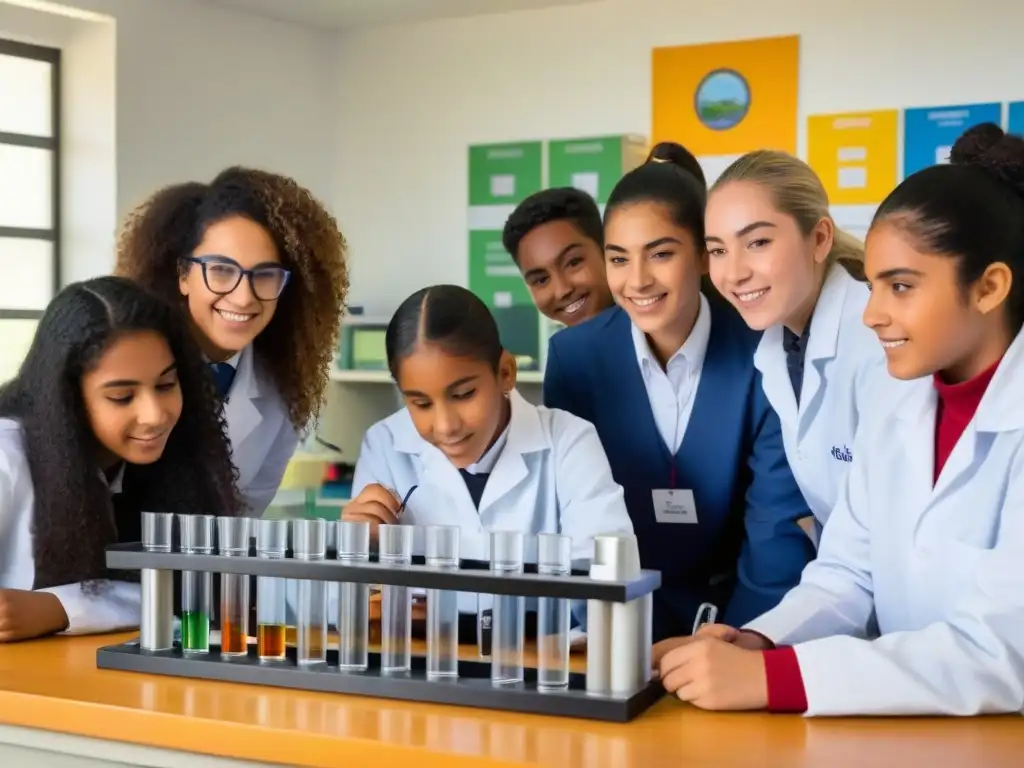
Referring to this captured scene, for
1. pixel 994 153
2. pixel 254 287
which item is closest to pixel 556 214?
pixel 254 287

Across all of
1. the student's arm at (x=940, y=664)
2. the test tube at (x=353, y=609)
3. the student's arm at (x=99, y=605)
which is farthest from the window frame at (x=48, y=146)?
the student's arm at (x=940, y=664)

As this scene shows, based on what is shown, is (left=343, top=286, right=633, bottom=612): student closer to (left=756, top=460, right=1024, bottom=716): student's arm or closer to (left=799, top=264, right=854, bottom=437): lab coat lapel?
(left=799, top=264, right=854, bottom=437): lab coat lapel

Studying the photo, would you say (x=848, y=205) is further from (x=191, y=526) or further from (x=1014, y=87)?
(x=191, y=526)

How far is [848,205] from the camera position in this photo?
4785mm

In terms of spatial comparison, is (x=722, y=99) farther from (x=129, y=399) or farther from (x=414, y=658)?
(x=414, y=658)

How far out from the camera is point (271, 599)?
1.43m

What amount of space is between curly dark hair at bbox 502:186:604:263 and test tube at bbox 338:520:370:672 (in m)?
1.34

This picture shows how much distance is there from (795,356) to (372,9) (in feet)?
13.2

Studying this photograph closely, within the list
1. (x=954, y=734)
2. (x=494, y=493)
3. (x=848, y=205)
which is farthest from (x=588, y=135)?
(x=954, y=734)

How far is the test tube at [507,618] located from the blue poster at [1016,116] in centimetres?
380

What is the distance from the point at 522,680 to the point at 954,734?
45cm

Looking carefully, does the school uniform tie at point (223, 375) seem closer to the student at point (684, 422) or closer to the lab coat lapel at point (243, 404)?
the lab coat lapel at point (243, 404)

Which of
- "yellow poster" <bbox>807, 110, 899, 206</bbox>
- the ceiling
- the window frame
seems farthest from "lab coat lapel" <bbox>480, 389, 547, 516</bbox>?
the ceiling

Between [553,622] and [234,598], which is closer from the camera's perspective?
[553,622]
